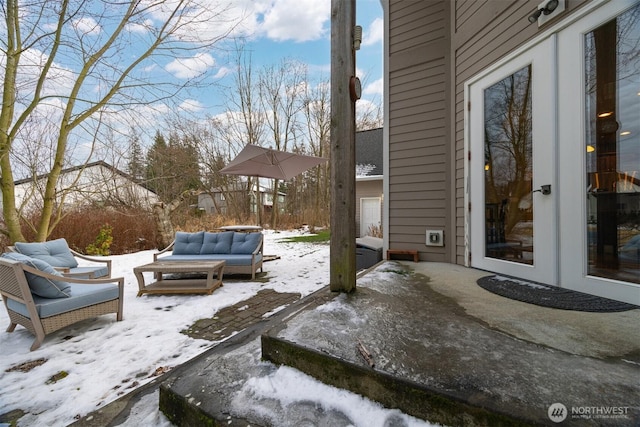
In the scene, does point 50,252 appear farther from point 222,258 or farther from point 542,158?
point 542,158

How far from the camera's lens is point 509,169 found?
2941mm

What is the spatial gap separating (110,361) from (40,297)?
1039 mm

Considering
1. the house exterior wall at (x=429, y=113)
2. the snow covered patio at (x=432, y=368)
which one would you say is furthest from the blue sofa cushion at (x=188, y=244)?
the house exterior wall at (x=429, y=113)

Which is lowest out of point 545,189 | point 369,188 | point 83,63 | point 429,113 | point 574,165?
point 545,189

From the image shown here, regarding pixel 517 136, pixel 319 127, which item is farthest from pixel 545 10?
pixel 319 127

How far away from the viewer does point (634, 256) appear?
6.58 ft

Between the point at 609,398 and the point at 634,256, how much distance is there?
5.32 ft

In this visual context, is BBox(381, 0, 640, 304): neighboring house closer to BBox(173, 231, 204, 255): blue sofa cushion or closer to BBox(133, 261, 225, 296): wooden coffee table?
BBox(133, 261, 225, 296): wooden coffee table

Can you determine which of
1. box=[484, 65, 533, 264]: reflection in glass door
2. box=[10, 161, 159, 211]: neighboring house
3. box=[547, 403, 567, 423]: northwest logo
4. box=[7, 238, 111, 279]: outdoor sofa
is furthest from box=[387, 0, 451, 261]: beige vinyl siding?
box=[10, 161, 159, 211]: neighboring house

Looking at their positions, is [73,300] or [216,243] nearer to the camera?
[73,300]

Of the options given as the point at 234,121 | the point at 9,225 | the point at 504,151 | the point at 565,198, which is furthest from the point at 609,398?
the point at 234,121

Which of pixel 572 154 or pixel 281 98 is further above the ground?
pixel 281 98

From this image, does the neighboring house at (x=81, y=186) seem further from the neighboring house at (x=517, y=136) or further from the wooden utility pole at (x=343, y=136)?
the neighboring house at (x=517, y=136)

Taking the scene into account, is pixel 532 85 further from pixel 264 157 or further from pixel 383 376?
pixel 264 157
